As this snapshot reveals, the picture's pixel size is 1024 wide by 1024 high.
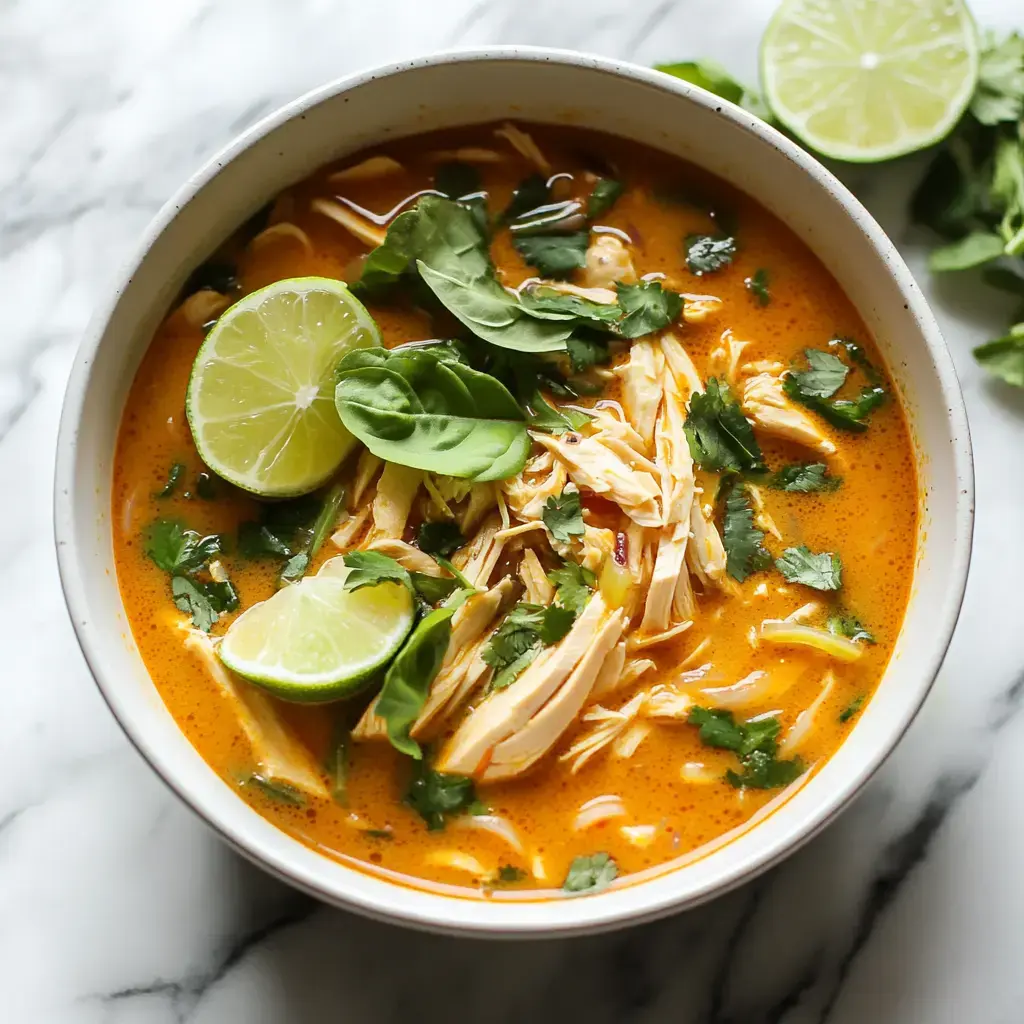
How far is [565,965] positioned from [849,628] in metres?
0.89

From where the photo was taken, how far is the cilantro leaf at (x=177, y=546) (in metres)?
2.42

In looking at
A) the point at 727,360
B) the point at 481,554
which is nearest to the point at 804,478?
the point at 727,360

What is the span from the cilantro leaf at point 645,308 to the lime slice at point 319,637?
0.69m

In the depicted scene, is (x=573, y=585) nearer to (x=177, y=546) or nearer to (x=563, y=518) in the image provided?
(x=563, y=518)

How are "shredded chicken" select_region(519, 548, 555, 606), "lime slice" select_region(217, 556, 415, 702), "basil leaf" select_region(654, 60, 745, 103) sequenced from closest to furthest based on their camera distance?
"lime slice" select_region(217, 556, 415, 702), "shredded chicken" select_region(519, 548, 555, 606), "basil leaf" select_region(654, 60, 745, 103)

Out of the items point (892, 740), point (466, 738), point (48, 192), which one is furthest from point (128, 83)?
point (892, 740)

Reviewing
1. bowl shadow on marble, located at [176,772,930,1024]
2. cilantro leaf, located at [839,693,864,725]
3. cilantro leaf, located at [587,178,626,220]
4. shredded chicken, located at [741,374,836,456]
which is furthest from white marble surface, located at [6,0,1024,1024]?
cilantro leaf, located at [587,178,626,220]

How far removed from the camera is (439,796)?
7.59ft

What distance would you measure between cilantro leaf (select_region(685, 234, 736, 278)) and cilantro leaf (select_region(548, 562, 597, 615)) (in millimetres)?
679

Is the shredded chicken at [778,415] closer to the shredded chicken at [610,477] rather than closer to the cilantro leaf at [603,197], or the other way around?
the shredded chicken at [610,477]

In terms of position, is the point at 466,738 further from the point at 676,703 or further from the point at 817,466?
the point at 817,466

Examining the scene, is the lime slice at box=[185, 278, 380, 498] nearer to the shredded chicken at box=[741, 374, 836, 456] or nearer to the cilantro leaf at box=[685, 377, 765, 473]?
the cilantro leaf at box=[685, 377, 765, 473]

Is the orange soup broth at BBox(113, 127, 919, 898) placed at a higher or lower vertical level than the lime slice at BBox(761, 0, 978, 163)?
lower

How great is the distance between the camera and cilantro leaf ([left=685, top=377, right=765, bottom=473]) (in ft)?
7.97
